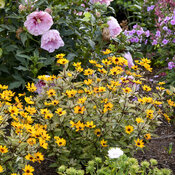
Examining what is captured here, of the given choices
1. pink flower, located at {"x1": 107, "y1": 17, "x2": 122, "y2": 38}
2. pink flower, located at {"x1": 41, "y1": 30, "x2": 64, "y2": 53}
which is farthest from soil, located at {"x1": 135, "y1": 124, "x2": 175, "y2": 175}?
pink flower, located at {"x1": 41, "y1": 30, "x2": 64, "y2": 53}

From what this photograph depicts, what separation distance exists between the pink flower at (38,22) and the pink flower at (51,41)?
0.18ft

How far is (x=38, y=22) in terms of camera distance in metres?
2.70

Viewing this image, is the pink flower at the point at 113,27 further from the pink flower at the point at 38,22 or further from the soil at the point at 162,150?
the soil at the point at 162,150

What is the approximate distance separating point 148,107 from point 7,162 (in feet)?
3.26

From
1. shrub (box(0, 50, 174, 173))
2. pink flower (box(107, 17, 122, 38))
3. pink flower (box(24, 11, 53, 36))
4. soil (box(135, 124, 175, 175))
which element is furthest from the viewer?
pink flower (box(107, 17, 122, 38))

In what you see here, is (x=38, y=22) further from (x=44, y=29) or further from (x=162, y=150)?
(x=162, y=150)

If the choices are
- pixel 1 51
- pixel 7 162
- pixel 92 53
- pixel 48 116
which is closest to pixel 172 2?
pixel 92 53

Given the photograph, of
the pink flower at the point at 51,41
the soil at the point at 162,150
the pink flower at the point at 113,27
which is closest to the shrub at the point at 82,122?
the soil at the point at 162,150

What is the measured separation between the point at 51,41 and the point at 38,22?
7.9 inches

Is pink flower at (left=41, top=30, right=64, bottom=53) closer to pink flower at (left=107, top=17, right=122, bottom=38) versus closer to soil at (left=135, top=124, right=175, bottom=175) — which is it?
pink flower at (left=107, top=17, right=122, bottom=38)

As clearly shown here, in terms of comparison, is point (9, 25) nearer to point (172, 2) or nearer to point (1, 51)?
point (1, 51)

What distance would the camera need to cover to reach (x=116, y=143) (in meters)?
2.19

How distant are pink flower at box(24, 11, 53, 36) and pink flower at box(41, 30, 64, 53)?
5 centimetres

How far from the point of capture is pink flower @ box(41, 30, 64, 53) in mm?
2763
